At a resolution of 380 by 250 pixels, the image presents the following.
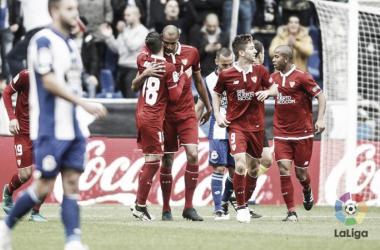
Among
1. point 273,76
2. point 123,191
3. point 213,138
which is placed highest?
point 273,76

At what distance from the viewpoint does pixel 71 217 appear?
272 inches

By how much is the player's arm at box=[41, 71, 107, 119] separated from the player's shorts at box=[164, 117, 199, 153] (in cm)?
447

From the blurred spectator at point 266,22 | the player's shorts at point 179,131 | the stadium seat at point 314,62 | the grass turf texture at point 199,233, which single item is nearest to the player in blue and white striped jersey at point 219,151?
the grass turf texture at point 199,233

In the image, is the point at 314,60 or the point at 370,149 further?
the point at 314,60

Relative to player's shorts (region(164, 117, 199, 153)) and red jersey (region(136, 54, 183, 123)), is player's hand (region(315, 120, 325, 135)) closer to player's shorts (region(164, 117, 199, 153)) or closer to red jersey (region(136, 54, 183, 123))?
player's shorts (region(164, 117, 199, 153))

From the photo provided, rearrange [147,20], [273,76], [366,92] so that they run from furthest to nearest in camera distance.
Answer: [147,20], [366,92], [273,76]

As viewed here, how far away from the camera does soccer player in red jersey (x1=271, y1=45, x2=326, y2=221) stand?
11.6 metres

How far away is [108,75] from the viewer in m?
17.8

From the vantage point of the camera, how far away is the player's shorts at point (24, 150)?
36.4ft

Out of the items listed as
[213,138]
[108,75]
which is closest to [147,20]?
[108,75]

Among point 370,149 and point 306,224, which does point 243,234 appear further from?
point 370,149

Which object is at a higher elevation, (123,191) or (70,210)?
(70,210)

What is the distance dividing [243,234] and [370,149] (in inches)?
262

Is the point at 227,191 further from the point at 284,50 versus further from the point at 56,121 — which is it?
the point at 56,121
